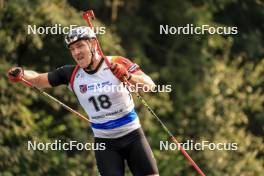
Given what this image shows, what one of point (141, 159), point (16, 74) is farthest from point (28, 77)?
point (141, 159)

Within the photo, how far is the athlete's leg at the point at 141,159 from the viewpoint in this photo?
797 centimetres

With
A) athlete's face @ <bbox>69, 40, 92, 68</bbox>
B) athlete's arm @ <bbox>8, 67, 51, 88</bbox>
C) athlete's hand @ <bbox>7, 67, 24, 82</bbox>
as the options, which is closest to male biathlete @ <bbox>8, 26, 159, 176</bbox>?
athlete's face @ <bbox>69, 40, 92, 68</bbox>

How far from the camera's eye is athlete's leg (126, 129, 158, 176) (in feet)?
26.1

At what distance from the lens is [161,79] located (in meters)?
21.8

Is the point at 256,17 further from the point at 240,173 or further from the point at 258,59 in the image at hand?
the point at 240,173

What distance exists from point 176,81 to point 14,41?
24.5 feet

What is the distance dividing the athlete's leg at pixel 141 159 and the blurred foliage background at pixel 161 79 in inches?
232

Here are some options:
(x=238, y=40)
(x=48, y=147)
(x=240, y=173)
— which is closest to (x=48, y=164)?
(x=48, y=147)

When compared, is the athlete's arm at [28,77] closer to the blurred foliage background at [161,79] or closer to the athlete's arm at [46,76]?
the athlete's arm at [46,76]

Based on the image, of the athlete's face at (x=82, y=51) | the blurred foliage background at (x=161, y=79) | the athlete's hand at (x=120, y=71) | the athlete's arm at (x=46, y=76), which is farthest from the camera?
the blurred foliage background at (x=161, y=79)

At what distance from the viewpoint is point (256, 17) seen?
2409cm

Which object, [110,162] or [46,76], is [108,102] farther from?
[46,76]

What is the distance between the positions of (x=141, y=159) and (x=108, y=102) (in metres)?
0.65

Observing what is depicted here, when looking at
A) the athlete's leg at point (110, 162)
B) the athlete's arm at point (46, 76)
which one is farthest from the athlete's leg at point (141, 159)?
the athlete's arm at point (46, 76)
